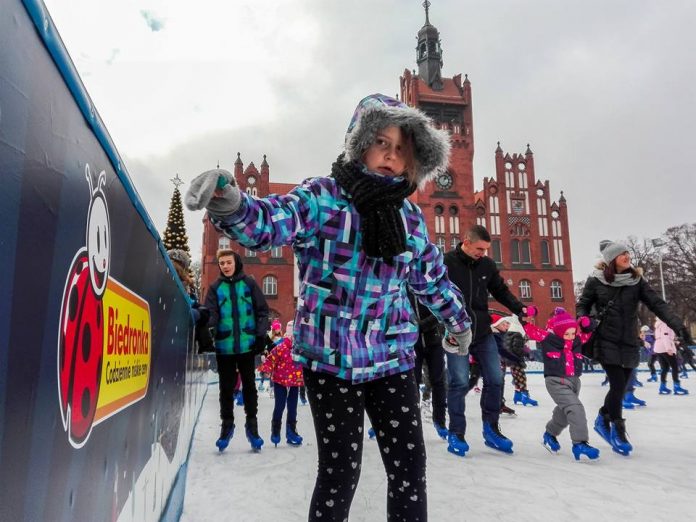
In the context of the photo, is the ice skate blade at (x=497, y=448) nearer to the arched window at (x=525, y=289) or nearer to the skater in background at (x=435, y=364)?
the skater in background at (x=435, y=364)

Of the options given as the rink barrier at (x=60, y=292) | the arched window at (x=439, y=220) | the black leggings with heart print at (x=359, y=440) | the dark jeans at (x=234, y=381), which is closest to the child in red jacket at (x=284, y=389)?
the dark jeans at (x=234, y=381)

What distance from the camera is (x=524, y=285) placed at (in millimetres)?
35656

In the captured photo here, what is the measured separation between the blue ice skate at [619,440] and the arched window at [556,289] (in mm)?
34130

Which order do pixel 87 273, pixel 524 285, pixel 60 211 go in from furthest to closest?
1. pixel 524 285
2. pixel 87 273
3. pixel 60 211

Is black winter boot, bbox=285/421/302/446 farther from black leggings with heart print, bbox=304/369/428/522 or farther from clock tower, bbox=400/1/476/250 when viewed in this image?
clock tower, bbox=400/1/476/250

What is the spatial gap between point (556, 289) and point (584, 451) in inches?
1376

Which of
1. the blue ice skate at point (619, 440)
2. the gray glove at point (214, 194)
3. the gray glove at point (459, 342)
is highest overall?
the gray glove at point (214, 194)

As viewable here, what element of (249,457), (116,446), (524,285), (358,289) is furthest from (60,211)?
(524,285)

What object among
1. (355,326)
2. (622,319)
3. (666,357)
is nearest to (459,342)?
(355,326)

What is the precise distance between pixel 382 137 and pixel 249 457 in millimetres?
2725

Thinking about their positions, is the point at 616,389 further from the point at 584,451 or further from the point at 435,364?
the point at 435,364

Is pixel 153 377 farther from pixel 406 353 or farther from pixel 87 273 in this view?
pixel 87 273

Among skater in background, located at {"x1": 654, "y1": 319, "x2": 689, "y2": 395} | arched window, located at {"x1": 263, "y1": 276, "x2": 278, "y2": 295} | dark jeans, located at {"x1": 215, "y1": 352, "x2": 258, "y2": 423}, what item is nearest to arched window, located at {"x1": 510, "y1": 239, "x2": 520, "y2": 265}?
arched window, located at {"x1": 263, "y1": 276, "x2": 278, "y2": 295}

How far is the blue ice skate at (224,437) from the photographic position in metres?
3.77
